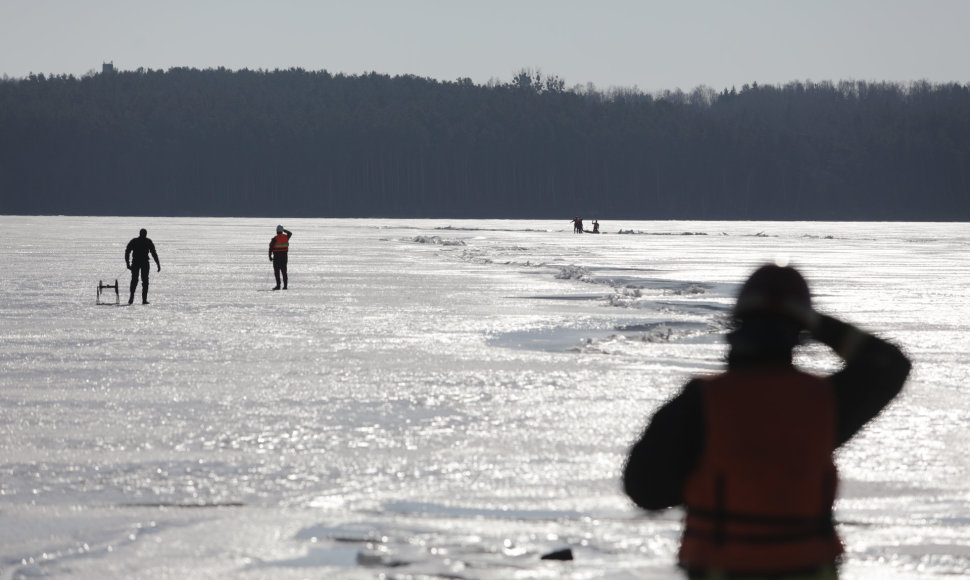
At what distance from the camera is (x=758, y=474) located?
2969 mm

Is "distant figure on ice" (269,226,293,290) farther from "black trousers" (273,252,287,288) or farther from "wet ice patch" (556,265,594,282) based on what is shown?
"wet ice patch" (556,265,594,282)

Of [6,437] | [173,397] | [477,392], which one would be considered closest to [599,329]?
[477,392]

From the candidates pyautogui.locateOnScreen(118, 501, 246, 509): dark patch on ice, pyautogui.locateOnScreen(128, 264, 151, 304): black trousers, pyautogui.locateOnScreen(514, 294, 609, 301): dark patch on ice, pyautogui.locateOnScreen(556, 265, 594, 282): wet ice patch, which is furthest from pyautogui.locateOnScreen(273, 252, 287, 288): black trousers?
pyautogui.locateOnScreen(118, 501, 246, 509): dark patch on ice

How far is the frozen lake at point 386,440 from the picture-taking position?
6.95m

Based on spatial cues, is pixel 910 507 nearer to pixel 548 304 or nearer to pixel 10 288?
pixel 548 304

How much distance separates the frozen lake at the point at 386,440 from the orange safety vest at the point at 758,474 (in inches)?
139

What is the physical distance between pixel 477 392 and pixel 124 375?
3.69 metres

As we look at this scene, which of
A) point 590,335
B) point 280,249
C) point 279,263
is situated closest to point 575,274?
point 279,263

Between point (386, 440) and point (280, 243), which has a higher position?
point (280, 243)

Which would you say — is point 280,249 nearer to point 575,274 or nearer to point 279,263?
point 279,263

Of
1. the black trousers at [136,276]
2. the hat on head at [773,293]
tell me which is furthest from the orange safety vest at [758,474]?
the black trousers at [136,276]

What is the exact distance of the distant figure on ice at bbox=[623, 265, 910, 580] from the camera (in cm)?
298

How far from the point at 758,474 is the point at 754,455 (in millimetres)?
41

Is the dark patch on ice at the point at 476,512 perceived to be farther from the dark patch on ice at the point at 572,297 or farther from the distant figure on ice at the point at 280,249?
the distant figure on ice at the point at 280,249
